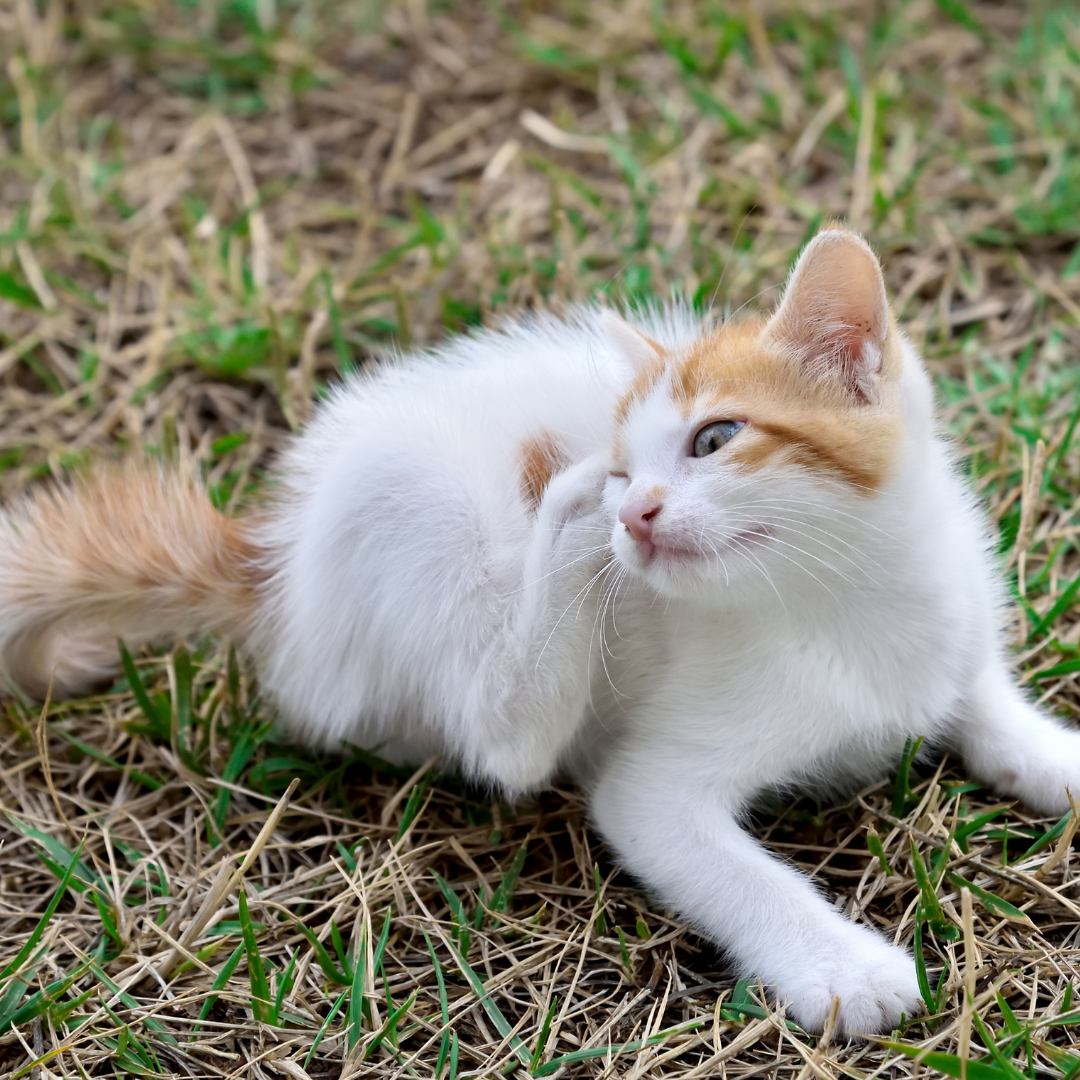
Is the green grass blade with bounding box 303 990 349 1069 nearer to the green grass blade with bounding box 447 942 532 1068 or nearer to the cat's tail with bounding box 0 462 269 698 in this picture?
the green grass blade with bounding box 447 942 532 1068

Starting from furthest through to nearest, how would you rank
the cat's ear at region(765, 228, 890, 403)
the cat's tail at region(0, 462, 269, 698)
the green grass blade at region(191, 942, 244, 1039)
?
the cat's tail at region(0, 462, 269, 698), the green grass blade at region(191, 942, 244, 1039), the cat's ear at region(765, 228, 890, 403)

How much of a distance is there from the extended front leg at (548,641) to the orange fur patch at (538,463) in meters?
0.11

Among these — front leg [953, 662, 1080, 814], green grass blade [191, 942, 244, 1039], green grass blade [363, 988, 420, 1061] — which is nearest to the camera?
green grass blade [363, 988, 420, 1061]

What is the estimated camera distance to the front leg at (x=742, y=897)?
5.97 feet

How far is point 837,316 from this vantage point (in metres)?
1.78

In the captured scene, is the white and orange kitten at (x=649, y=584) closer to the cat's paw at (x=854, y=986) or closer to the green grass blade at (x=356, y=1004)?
the cat's paw at (x=854, y=986)

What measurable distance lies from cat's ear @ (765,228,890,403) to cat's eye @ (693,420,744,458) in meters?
0.15

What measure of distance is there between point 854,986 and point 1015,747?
1.97ft

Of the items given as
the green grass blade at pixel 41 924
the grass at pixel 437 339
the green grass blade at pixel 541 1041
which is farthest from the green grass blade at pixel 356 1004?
the green grass blade at pixel 41 924

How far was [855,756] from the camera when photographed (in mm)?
2104

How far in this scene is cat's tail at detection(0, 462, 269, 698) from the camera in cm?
236

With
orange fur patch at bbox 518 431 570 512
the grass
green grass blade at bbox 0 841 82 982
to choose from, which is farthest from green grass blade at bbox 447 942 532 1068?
orange fur patch at bbox 518 431 570 512

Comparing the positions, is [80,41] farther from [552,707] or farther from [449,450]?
[552,707]

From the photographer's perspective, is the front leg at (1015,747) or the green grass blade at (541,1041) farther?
the front leg at (1015,747)
